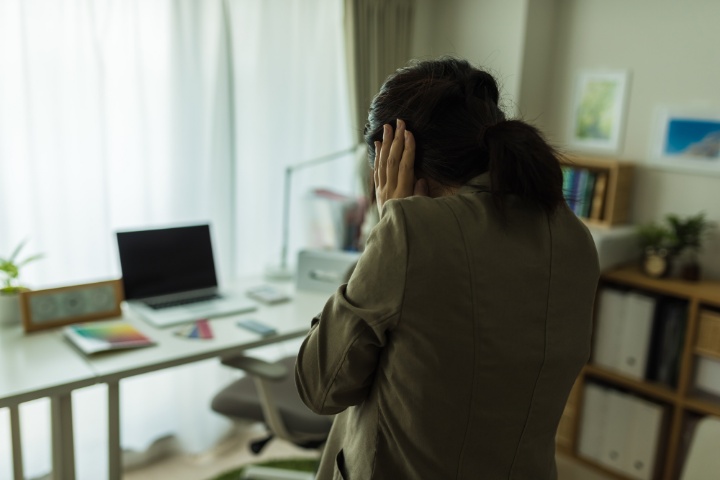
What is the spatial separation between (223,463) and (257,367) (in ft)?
3.27

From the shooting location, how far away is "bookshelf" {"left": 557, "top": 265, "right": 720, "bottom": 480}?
7.85ft

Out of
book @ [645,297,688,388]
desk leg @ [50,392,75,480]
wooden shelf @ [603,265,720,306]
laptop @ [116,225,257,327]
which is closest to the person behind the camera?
desk leg @ [50,392,75,480]

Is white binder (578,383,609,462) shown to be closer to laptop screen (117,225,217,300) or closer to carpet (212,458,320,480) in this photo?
carpet (212,458,320,480)

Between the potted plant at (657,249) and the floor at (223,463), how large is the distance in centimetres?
89

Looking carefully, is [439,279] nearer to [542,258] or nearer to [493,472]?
[542,258]

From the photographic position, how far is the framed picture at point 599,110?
286cm

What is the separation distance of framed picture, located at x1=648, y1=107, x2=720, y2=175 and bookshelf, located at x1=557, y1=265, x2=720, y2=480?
1.53 feet

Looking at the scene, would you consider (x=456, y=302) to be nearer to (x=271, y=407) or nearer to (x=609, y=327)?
(x=271, y=407)

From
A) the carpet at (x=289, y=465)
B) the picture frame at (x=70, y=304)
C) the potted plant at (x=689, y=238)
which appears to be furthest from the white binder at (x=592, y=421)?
the picture frame at (x=70, y=304)

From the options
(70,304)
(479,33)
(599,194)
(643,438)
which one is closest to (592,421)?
(643,438)

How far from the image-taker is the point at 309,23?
284cm

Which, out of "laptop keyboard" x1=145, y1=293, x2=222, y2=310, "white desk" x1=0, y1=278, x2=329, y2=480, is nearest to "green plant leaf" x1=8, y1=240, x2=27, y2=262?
"white desk" x1=0, y1=278, x2=329, y2=480

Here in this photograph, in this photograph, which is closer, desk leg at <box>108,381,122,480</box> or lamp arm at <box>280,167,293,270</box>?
desk leg at <box>108,381,122,480</box>

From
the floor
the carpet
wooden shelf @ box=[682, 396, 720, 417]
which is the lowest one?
the floor
